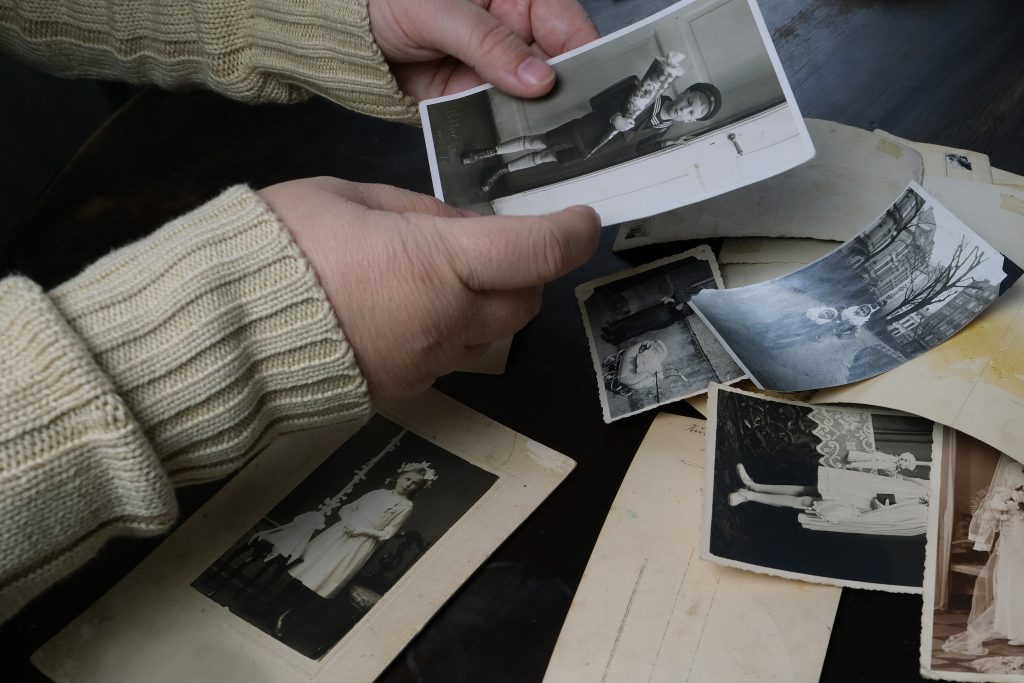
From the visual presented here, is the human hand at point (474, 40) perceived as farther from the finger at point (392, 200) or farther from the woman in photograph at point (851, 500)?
the woman in photograph at point (851, 500)

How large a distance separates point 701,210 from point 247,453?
1.61ft

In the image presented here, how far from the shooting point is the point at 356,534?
0.68 metres

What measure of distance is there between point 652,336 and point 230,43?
538 millimetres

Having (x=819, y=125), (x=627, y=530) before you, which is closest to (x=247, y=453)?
(x=627, y=530)

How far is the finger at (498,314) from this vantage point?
0.68m

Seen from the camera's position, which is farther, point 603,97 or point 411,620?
point 603,97

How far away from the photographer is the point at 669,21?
2.59 ft

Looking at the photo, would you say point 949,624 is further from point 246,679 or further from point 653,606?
point 246,679

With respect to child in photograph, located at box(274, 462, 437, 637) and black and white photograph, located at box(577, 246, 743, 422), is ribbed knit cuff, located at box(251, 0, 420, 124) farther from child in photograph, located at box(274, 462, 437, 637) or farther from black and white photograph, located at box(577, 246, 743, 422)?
child in photograph, located at box(274, 462, 437, 637)

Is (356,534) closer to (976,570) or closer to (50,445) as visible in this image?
(50,445)

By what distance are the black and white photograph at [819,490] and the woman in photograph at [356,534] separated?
0.80 feet

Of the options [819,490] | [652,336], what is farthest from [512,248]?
[819,490]

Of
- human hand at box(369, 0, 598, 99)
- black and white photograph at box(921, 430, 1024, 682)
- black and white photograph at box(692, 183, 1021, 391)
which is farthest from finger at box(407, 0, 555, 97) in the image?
black and white photograph at box(921, 430, 1024, 682)

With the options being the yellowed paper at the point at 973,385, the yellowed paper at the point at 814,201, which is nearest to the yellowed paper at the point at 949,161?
the yellowed paper at the point at 814,201
